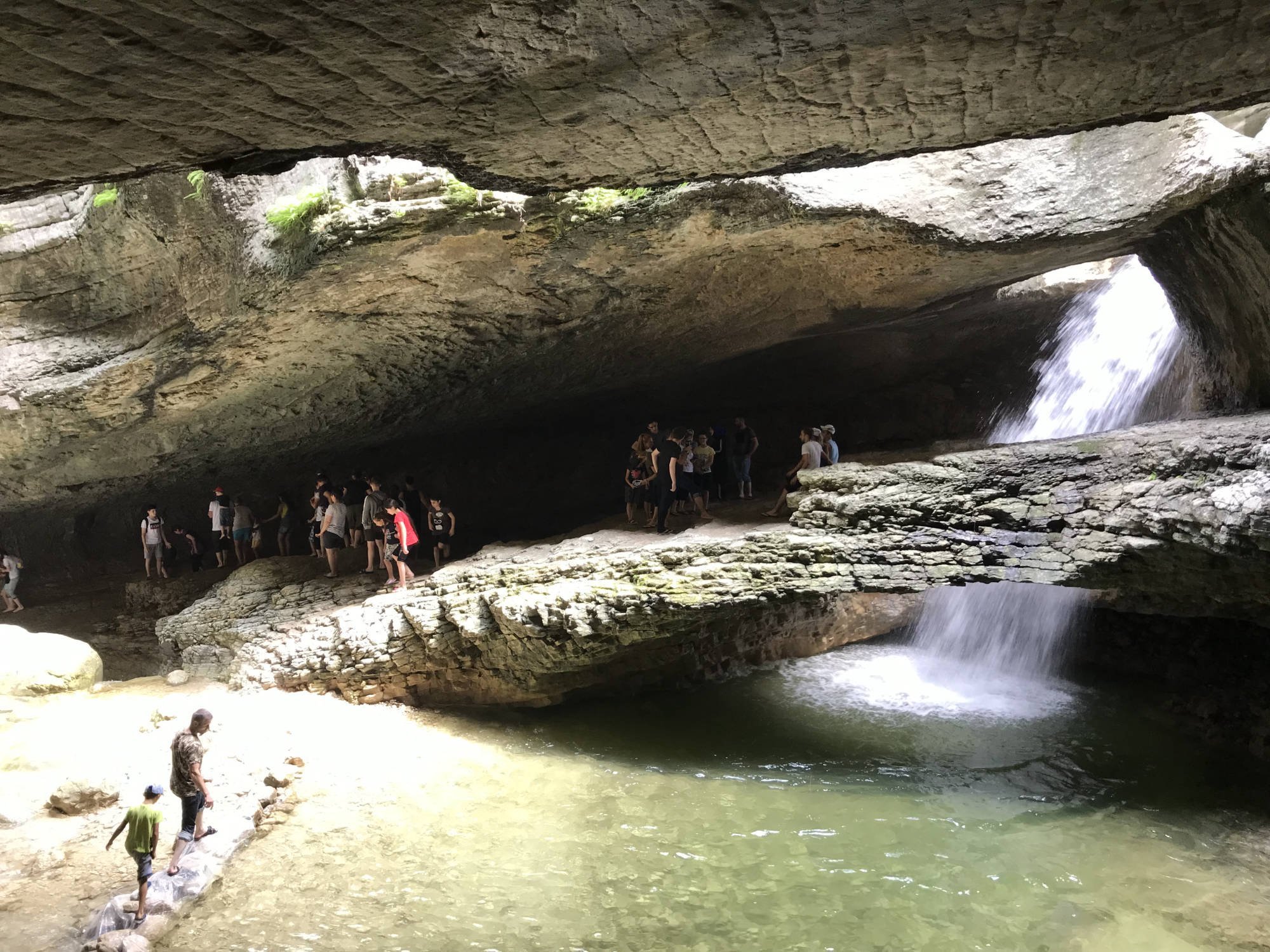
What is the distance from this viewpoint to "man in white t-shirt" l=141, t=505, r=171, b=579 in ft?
47.6

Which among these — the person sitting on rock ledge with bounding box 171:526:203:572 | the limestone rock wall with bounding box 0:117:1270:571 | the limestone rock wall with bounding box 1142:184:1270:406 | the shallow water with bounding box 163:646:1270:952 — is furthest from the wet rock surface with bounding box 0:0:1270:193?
the person sitting on rock ledge with bounding box 171:526:203:572

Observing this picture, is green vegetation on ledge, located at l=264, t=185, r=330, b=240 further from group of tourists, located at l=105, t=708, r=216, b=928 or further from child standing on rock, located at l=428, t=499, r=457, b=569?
group of tourists, located at l=105, t=708, r=216, b=928

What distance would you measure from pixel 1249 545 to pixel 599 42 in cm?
677

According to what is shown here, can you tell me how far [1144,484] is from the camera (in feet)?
24.1

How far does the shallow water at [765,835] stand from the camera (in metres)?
5.76

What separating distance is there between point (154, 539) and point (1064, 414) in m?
16.3

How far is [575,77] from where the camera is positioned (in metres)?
2.60

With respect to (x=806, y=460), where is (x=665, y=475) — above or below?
below

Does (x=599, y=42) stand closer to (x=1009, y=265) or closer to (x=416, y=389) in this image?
(x=1009, y=265)

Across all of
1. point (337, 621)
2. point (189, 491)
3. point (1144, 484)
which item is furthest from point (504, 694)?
point (189, 491)

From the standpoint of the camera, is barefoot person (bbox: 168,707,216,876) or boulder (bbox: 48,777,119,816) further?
boulder (bbox: 48,777,119,816)

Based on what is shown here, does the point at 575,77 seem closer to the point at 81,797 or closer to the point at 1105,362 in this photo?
the point at 81,797

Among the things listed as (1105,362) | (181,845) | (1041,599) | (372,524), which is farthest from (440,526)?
(1105,362)

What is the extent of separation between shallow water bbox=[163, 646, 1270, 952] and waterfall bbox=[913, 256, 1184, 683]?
1.35 m
